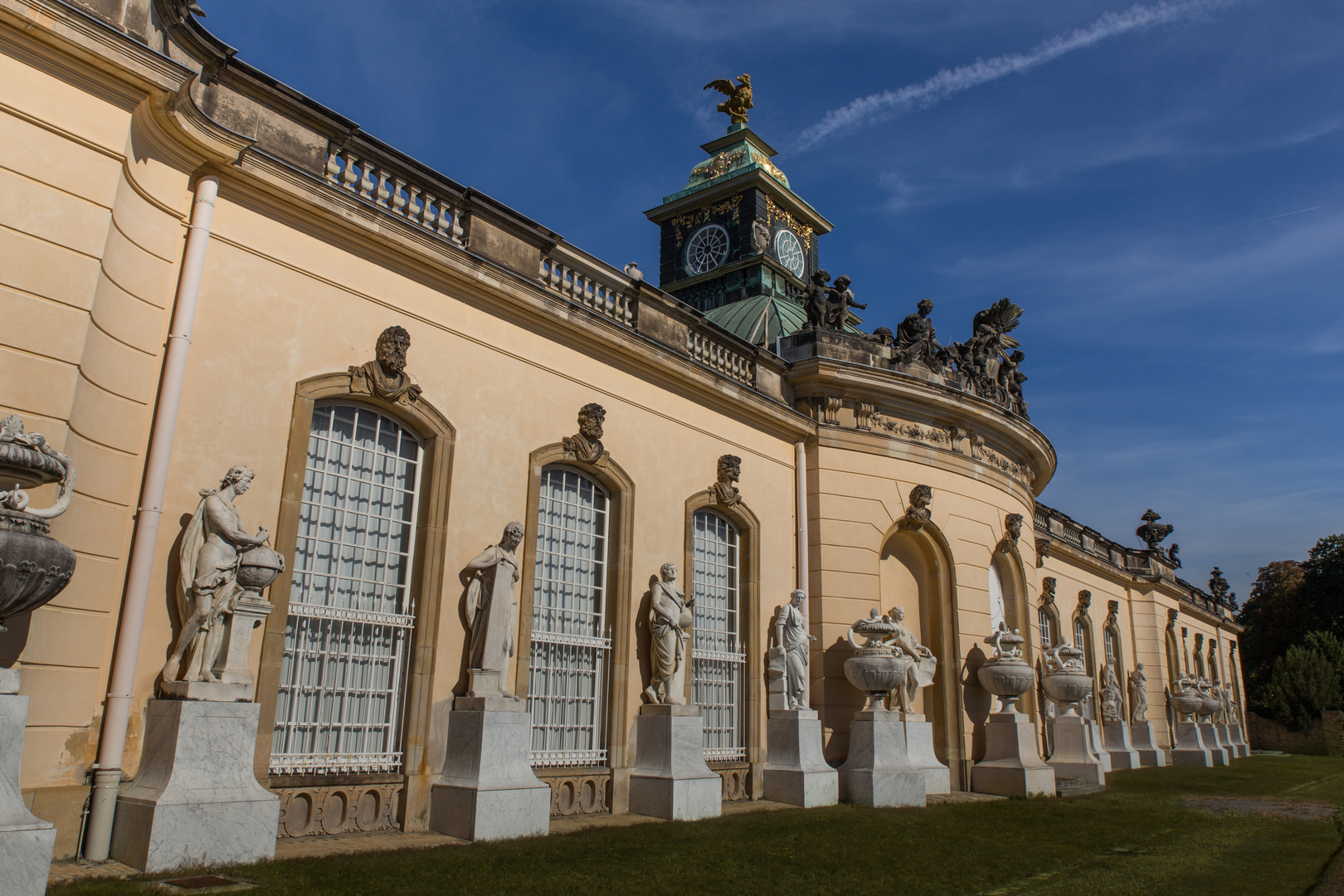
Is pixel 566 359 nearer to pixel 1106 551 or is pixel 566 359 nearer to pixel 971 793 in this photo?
pixel 971 793

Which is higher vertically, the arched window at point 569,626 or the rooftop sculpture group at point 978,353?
the rooftop sculpture group at point 978,353


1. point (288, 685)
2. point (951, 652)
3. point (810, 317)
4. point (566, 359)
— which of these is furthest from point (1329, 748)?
point (288, 685)

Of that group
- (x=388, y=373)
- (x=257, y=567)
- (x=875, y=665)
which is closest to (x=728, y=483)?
(x=875, y=665)

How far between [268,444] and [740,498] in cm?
744

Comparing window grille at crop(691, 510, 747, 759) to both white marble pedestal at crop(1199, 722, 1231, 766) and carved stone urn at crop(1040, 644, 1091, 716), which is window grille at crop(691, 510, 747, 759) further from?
white marble pedestal at crop(1199, 722, 1231, 766)

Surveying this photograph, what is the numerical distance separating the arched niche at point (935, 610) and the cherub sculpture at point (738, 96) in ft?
62.6

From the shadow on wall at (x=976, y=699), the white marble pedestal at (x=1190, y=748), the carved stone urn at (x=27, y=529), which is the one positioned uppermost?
the carved stone urn at (x=27, y=529)

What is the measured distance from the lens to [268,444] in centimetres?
877

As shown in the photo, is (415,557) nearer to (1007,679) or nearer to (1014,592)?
(1007,679)

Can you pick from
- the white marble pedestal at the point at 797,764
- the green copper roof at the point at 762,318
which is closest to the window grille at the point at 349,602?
the white marble pedestal at the point at 797,764

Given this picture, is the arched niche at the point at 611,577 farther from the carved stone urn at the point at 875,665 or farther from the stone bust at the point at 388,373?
the carved stone urn at the point at 875,665

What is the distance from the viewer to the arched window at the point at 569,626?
36.6 feet

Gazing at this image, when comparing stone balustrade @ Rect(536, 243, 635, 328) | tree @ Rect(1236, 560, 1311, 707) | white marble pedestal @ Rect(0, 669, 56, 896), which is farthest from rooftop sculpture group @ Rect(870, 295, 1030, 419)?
tree @ Rect(1236, 560, 1311, 707)

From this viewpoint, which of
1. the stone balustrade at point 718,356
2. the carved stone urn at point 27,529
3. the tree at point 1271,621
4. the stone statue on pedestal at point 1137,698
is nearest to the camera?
the carved stone urn at point 27,529
